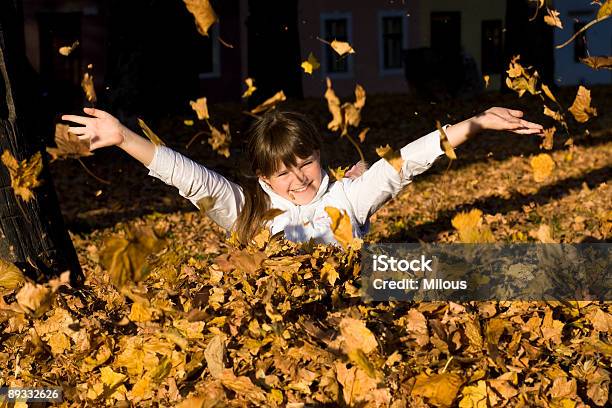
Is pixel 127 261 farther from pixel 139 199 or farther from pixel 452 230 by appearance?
pixel 139 199

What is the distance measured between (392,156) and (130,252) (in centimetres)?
131

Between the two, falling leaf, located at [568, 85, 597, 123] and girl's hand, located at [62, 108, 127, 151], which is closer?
girl's hand, located at [62, 108, 127, 151]

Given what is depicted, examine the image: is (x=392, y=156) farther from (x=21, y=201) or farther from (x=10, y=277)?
(x=21, y=201)

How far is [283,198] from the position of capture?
4438 mm

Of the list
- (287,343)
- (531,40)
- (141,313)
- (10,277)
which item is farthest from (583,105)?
(531,40)

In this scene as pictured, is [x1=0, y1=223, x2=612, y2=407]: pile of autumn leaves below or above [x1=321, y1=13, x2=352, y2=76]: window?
above

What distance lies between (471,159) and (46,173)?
26.3ft

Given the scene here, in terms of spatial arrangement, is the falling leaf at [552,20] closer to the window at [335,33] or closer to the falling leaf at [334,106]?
the falling leaf at [334,106]

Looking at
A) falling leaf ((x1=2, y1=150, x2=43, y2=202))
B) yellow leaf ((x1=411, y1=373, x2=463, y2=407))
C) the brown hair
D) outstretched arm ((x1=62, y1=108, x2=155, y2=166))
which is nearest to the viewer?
yellow leaf ((x1=411, y1=373, x2=463, y2=407))

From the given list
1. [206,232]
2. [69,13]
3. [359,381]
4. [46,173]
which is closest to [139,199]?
[206,232]

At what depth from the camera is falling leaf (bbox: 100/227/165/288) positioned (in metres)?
2.64

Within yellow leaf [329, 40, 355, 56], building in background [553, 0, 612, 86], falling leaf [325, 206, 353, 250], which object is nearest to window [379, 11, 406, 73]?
building in background [553, 0, 612, 86]

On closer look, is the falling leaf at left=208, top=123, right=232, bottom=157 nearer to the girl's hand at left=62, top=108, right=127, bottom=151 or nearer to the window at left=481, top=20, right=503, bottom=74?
the girl's hand at left=62, top=108, right=127, bottom=151

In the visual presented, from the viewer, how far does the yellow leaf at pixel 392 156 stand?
3.41m
